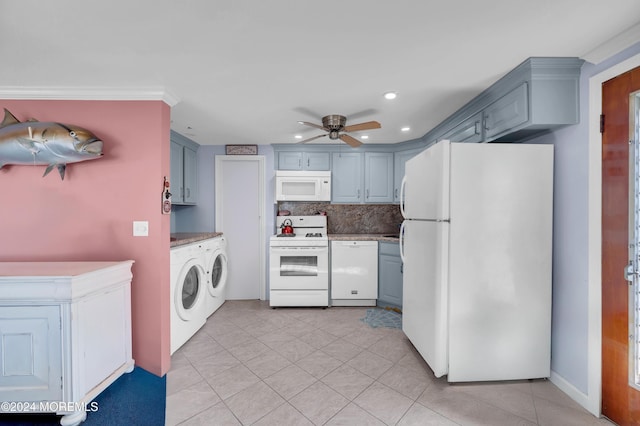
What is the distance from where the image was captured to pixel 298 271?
353cm

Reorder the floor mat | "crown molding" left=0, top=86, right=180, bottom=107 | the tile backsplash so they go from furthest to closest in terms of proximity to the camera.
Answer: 1. the tile backsplash
2. the floor mat
3. "crown molding" left=0, top=86, right=180, bottom=107

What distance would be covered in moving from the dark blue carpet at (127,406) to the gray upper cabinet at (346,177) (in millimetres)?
2796

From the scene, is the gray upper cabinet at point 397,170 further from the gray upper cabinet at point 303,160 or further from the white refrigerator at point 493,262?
the white refrigerator at point 493,262

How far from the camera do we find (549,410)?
5.65 feet

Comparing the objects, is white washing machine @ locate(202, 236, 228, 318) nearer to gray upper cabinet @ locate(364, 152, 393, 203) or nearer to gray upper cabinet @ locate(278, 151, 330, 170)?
gray upper cabinet @ locate(278, 151, 330, 170)

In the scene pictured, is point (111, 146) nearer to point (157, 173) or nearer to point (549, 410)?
point (157, 173)

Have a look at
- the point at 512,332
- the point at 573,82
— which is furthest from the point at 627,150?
the point at 512,332

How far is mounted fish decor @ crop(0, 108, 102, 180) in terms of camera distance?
1880mm

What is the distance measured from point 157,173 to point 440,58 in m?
2.20

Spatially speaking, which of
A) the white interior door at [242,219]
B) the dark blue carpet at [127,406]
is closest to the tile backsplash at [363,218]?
the white interior door at [242,219]

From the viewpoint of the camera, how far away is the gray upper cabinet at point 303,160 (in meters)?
3.87

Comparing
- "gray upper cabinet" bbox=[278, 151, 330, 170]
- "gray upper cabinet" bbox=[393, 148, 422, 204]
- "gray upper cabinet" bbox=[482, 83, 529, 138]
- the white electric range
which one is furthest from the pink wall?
"gray upper cabinet" bbox=[393, 148, 422, 204]

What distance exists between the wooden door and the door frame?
0.02 m

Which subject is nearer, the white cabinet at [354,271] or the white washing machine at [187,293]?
the white washing machine at [187,293]
